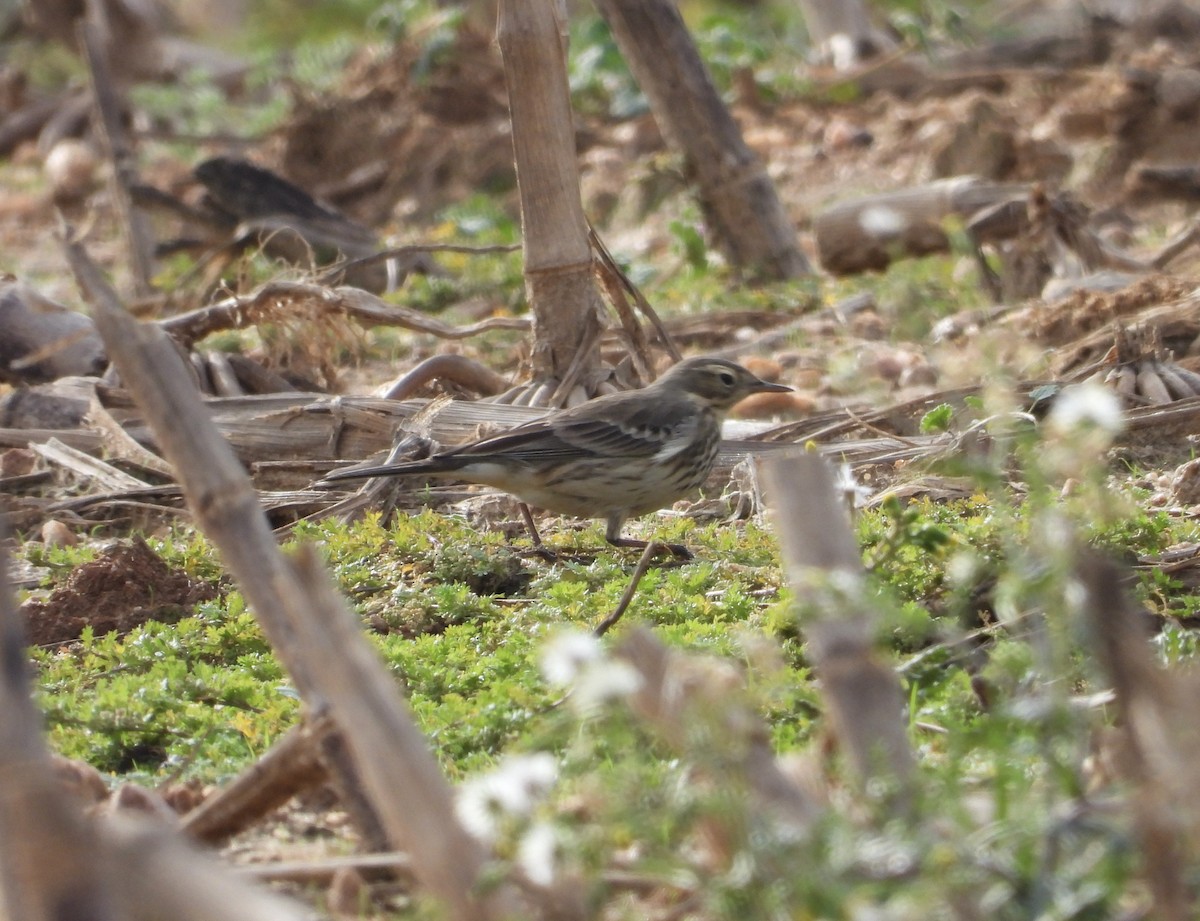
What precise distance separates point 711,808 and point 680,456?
406 centimetres

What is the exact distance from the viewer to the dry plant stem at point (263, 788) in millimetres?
3270

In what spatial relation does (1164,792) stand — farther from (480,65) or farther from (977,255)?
(480,65)

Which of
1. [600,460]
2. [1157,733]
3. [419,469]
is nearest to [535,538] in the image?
[600,460]

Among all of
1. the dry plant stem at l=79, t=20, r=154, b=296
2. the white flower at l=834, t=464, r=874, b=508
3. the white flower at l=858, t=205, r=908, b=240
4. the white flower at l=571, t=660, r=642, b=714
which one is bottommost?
the white flower at l=571, t=660, r=642, b=714

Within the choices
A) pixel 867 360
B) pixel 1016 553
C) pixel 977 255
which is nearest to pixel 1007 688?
pixel 1016 553

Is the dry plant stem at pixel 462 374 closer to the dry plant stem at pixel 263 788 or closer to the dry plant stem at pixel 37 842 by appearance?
the dry plant stem at pixel 263 788

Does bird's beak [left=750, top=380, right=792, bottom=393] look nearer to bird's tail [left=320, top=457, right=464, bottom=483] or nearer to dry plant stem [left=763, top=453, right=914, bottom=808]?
bird's tail [left=320, top=457, right=464, bottom=483]

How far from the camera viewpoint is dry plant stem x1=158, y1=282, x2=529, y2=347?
313 inches

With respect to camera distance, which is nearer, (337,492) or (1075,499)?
(1075,499)

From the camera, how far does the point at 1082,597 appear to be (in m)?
2.81

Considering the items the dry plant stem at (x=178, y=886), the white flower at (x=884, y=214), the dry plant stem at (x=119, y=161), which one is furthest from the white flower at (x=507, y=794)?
the dry plant stem at (x=119, y=161)

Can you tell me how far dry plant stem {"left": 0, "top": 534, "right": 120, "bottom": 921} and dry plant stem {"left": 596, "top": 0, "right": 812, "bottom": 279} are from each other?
26.2 feet

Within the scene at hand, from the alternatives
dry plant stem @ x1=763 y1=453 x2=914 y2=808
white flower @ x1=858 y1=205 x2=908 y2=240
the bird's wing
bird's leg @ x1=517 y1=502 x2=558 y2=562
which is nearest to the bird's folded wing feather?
the bird's wing

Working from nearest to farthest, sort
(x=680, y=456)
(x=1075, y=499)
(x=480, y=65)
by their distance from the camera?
(x=1075, y=499)
(x=680, y=456)
(x=480, y=65)
